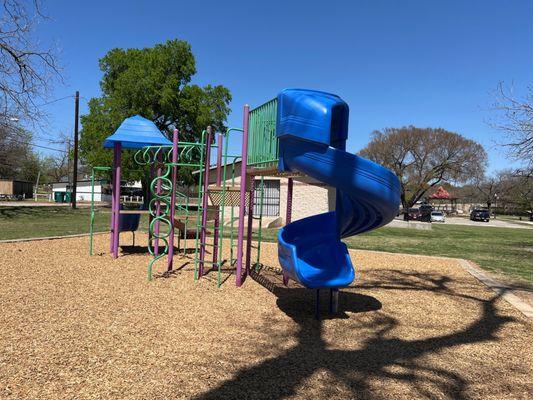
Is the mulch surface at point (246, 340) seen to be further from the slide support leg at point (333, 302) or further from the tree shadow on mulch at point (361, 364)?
the slide support leg at point (333, 302)

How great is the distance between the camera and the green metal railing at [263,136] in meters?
5.75

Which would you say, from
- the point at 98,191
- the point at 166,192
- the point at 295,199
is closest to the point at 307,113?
the point at 166,192

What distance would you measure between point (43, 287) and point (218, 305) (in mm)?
2512

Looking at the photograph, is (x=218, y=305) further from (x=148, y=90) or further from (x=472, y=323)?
(x=148, y=90)

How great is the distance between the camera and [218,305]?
5.36 metres

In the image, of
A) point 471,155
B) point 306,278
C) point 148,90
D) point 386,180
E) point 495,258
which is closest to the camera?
point 386,180

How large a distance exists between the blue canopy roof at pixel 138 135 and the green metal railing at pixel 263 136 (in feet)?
7.62

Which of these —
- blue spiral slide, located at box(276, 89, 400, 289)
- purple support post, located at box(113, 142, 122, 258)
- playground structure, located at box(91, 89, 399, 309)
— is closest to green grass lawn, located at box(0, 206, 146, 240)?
purple support post, located at box(113, 142, 122, 258)

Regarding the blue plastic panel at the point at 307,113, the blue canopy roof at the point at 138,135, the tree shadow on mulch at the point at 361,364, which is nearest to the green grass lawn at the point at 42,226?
the blue canopy roof at the point at 138,135

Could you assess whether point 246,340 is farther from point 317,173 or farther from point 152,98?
point 152,98

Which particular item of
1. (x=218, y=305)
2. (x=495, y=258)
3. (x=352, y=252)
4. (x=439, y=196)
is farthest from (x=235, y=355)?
(x=439, y=196)

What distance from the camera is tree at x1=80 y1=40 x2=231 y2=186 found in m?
28.4

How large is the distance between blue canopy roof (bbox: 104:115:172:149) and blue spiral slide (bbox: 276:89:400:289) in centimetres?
376

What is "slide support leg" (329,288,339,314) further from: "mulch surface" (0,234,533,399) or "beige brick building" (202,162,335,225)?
"beige brick building" (202,162,335,225)
